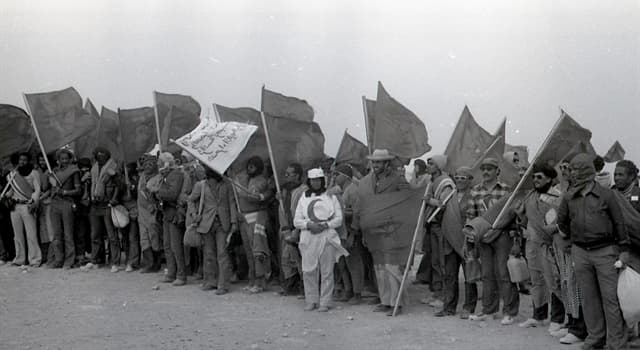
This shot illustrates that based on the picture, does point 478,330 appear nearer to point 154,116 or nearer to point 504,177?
point 504,177

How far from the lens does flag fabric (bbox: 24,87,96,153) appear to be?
1289cm

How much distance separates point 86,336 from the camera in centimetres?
786

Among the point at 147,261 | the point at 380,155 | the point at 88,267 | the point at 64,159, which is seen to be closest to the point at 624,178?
the point at 380,155

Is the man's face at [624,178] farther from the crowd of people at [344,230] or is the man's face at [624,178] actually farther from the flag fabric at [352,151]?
the flag fabric at [352,151]

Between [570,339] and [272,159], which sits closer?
[570,339]

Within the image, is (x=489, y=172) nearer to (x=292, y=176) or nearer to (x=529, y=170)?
(x=529, y=170)

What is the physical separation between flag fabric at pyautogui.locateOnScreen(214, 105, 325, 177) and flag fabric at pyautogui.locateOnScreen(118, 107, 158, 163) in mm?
2399

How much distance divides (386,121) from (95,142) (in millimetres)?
6333

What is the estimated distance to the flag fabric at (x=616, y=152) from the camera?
1354 centimetres

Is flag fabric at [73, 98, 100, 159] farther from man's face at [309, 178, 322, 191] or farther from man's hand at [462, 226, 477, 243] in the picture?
man's hand at [462, 226, 477, 243]

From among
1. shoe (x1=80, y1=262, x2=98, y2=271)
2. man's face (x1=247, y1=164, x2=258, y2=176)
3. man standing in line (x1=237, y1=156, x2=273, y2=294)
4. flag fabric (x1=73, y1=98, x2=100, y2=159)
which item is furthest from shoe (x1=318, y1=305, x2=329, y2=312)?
flag fabric (x1=73, y1=98, x2=100, y2=159)

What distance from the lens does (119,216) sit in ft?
39.4

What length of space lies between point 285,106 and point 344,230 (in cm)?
235

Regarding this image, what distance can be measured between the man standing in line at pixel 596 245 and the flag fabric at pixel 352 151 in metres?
5.90
